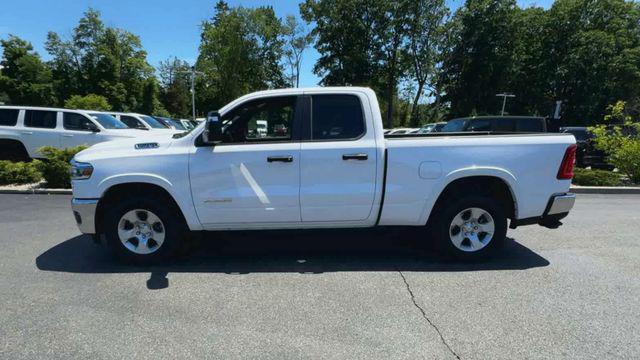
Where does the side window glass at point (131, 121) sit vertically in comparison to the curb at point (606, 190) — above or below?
above

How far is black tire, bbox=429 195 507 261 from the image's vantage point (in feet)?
14.8

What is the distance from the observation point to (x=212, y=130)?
420cm

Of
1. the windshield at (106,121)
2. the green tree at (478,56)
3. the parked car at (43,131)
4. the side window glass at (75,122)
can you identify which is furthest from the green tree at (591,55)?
the side window glass at (75,122)

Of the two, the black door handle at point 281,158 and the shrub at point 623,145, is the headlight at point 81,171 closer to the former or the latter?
the black door handle at point 281,158

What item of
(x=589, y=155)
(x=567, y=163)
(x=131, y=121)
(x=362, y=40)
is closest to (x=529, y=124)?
(x=589, y=155)

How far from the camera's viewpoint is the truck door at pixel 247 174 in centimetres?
431

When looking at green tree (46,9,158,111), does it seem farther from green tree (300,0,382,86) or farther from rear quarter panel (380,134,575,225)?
rear quarter panel (380,134,575,225)

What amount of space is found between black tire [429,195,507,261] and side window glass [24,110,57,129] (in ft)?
37.3

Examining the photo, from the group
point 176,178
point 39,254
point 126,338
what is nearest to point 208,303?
point 126,338

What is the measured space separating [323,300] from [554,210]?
2.91 m

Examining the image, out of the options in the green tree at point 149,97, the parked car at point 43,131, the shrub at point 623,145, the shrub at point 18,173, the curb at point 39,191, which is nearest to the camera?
the curb at point 39,191

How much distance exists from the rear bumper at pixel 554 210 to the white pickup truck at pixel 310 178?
0.6 inches

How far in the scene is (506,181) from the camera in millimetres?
4457

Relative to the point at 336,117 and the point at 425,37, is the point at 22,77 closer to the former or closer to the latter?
the point at 425,37
